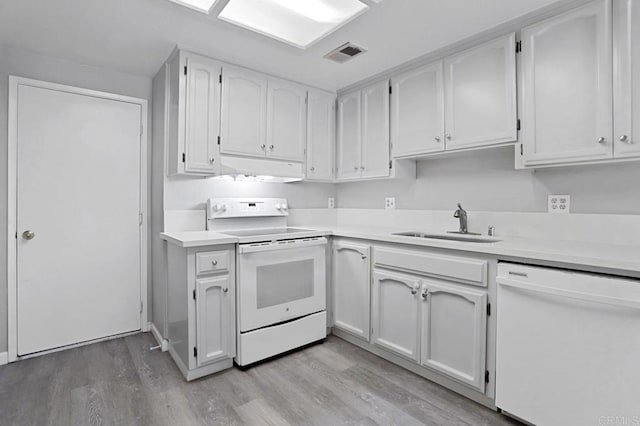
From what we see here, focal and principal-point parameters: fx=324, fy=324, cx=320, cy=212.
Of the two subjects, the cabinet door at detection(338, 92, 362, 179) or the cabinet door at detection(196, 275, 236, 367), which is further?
the cabinet door at detection(338, 92, 362, 179)

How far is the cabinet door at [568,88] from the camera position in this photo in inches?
64.3

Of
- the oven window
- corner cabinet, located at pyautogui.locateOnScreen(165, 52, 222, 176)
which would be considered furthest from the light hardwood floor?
corner cabinet, located at pyautogui.locateOnScreen(165, 52, 222, 176)

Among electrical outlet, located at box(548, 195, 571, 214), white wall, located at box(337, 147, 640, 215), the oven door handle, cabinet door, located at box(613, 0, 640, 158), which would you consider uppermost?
cabinet door, located at box(613, 0, 640, 158)

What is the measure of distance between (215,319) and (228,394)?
17.8 inches

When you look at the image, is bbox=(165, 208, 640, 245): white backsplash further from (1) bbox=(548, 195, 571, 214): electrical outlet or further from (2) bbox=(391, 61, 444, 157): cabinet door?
(2) bbox=(391, 61, 444, 157): cabinet door

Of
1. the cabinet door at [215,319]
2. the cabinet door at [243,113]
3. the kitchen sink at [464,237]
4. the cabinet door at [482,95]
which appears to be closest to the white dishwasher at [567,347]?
A: the kitchen sink at [464,237]

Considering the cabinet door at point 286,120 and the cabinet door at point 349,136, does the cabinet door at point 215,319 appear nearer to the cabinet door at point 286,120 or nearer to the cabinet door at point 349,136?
the cabinet door at point 286,120

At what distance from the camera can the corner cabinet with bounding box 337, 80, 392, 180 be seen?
8.93 ft

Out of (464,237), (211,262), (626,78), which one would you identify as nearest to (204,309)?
(211,262)

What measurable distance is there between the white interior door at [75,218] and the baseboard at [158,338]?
139mm

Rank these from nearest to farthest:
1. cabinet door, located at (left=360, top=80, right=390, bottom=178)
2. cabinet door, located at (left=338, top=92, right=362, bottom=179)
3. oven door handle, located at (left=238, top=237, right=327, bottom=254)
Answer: oven door handle, located at (left=238, top=237, right=327, bottom=254)
cabinet door, located at (left=360, top=80, right=390, bottom=178)
cabinet door, located at (left=338, top=92, right=362, bottom=179)

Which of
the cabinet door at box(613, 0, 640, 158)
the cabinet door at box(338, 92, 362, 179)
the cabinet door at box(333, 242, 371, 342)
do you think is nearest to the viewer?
the cabinet door at box(613, 0, 640, 158)

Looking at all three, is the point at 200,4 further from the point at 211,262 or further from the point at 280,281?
the point at 280,281

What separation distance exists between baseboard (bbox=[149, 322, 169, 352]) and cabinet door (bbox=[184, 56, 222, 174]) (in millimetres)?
1331
